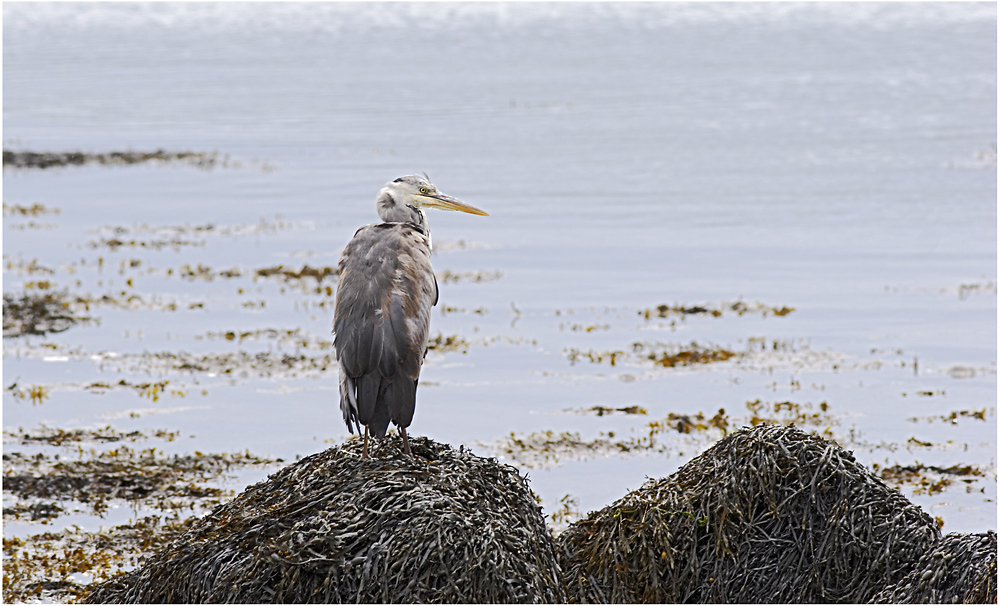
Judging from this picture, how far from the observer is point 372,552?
7.49 metres

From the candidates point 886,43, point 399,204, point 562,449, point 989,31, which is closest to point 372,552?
point 399,204

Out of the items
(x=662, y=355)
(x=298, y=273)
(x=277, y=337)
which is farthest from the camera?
(x=298, y=273)

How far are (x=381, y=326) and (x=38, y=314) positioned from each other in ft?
41.0

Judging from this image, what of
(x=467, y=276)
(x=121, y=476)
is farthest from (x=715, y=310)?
(x=121, y=476)

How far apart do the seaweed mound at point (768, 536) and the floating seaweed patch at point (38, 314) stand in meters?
11.8

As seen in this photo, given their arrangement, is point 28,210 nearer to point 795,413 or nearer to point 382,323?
→ point 795,413

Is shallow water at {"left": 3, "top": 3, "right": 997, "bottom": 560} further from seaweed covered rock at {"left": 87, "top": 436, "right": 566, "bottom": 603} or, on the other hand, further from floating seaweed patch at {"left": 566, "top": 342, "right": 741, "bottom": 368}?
seaweed covered rock at {"left": 87, "top": 436, "right": 566, "bottom": 603}

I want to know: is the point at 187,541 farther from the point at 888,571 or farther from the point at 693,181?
the point at 693,181

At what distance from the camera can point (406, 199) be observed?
9656 millimetres

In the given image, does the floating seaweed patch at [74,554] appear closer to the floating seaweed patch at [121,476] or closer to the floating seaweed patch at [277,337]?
the floating seaweed patch at [121,476]

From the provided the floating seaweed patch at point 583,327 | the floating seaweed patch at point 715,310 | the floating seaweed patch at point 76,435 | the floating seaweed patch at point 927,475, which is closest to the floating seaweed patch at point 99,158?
the floating seaweed patch at point 715,310

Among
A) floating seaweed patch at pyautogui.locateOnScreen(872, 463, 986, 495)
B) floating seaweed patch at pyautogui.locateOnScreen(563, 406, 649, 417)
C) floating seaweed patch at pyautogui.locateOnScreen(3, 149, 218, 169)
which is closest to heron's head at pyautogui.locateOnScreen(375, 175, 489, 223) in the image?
floating seaweed patch at pyautogui.locateOnScreen(872, 463, 986, 495)

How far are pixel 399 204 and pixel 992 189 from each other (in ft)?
98.4

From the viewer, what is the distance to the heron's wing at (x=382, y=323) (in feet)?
27.5
